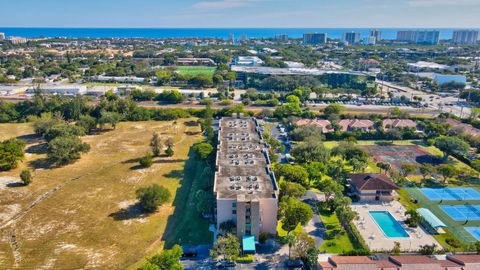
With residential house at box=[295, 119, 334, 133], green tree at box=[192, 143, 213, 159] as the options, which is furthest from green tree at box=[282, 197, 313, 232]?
residential house at box=[295, 119, 334, 133]

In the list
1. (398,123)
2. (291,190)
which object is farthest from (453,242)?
(398,123)

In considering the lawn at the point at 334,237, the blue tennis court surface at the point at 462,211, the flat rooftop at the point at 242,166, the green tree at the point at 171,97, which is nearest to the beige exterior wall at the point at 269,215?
the flat rooftop at the point at 242,166

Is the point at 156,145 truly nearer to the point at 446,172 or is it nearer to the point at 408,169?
the point at 408,169

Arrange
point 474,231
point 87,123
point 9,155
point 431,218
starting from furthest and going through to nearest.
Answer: point 87,123 → point 9,155 → point 431,218 → point 474,231

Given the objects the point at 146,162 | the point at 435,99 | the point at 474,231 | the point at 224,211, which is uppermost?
the point at 224,211

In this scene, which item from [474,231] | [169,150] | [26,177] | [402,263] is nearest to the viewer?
[402,263]

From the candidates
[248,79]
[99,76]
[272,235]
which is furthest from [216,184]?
[99,76]

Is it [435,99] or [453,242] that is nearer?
[453,242]
